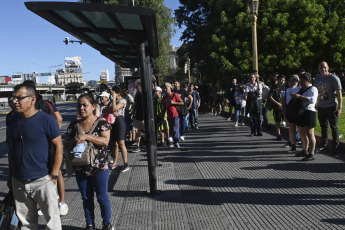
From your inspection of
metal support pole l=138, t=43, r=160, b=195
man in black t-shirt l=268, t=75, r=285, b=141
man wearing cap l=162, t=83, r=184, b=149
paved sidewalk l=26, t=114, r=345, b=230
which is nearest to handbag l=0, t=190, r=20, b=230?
paved sidewalk l=26, t=114, r=345, b=230

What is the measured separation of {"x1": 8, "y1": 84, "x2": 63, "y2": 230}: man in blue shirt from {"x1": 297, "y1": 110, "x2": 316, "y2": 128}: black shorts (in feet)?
15.7

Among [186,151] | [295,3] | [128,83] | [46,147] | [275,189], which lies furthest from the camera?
[295,3]

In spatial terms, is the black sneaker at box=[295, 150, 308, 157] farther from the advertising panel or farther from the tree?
the advertising panel

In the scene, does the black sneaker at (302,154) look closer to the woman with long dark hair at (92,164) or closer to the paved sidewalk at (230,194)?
the paved sidewalk at (230,194)

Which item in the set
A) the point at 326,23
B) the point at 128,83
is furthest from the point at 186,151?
the point at 326,23

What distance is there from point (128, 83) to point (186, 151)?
856 centimetres

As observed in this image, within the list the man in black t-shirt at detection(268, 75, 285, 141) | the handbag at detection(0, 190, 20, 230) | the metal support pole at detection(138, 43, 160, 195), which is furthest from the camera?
the man in black t-shirt at detection(268, 75, 285, 141)

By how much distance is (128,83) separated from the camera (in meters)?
16.3

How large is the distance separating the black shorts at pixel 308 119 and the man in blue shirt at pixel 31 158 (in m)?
4.78

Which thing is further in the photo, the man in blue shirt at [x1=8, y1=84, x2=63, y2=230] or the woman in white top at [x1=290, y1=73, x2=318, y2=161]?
the woman in white top at [x1=290, y1=73, x2=318, y2=161]

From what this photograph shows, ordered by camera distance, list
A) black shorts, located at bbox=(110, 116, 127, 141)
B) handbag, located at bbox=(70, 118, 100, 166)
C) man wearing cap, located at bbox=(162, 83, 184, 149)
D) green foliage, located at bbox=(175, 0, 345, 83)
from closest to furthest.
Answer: handbag, located at bbox=(70, 118, 100, 166)
black shorts, located at bbox=(110, 116, 127, 141)
man wearing cap, located at bbox=(162, 83, 184, 149)
green foliage, located at bbox=(175, 0, 345, 83)

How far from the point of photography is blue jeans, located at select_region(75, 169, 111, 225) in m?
3.70

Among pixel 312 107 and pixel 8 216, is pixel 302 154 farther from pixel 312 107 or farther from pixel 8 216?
pixel 8 216

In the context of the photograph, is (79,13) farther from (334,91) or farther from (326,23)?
(326,23)
